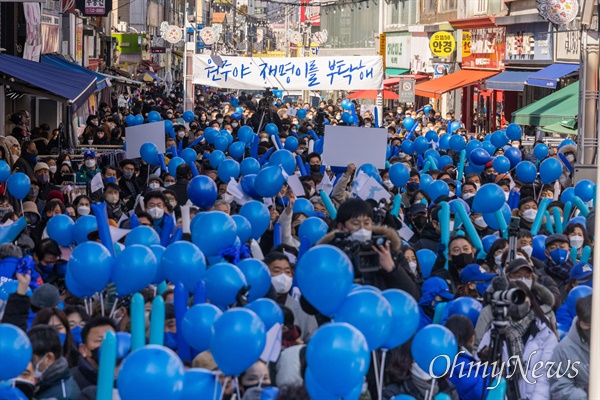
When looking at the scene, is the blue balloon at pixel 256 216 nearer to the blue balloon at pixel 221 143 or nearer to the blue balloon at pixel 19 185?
the blue balloon at pixel 19 185

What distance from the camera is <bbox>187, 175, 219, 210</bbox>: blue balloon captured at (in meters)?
11.4

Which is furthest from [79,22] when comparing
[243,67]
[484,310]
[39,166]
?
[484,310]

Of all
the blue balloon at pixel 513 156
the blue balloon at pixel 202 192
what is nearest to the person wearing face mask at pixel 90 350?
the blue balloon at pixel 202 192

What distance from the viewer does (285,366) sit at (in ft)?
20.3

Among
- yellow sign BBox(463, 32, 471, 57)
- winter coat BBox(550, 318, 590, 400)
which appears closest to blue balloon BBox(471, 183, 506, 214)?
winter coat BBox(550, 318, 590, 400)

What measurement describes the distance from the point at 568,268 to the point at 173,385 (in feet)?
→ 15.4

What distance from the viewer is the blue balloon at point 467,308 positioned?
7.23 meters

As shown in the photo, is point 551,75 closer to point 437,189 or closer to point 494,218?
point 437,189

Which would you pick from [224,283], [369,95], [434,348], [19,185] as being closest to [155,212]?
[19,185]

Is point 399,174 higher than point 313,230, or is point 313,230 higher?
point 399,174

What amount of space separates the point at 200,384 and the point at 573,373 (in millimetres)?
2169

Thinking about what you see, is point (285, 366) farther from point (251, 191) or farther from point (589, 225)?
point (251, 191)

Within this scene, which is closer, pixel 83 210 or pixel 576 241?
pixel 576 241

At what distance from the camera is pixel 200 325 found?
6.21m
